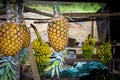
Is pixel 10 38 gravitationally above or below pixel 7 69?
above

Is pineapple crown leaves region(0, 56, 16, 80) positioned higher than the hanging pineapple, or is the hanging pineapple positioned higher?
the hanging pineapple

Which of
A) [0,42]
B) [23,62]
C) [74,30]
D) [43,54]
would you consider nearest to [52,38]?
[0,42]

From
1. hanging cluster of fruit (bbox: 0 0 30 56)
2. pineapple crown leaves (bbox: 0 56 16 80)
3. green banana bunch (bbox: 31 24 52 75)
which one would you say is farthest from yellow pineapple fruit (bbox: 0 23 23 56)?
green banana bunch (bbox: 31 24 52 75)

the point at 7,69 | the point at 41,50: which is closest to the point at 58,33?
the point at 7,69

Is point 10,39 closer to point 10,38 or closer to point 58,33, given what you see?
point 10,38

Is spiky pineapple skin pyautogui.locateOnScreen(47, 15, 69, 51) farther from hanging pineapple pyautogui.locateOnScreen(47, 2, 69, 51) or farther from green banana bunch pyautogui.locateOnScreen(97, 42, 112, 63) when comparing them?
green banana bunch pyautogui.locateOnScreen(97, 42, 112, 63)

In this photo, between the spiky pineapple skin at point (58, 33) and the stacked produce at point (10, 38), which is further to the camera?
the spiky pineapple skin at point (58, 33)

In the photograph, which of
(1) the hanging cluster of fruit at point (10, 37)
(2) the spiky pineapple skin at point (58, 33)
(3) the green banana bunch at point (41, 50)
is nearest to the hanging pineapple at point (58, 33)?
(2) the spiky pineapple skin at point (58, 33)

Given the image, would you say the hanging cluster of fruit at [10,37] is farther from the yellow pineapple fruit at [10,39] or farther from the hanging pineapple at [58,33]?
the hanging pineapple at [58,33]

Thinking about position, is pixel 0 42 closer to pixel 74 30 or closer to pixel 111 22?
pixel 111 22

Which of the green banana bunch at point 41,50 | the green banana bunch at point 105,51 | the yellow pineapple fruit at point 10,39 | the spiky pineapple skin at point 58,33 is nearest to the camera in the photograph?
the yellow pineapple fruit at point 10,39

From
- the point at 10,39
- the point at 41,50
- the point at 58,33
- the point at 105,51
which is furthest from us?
the point at 105,51

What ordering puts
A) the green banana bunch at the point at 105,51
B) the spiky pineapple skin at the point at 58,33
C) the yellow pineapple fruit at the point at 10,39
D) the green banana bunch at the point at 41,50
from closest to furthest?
1. the yellow pineapple fruit at the point at 10,39
2. the spiky pineapple skin at the point at 58,33
3. the green banana bunch at the point at 41,50
4. the green banana bunch at the point at 105,51

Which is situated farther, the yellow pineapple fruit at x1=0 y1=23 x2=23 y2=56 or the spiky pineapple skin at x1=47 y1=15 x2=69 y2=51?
the spiky pineapple skin at x1=47 y1=15 x2=69 y2=51
